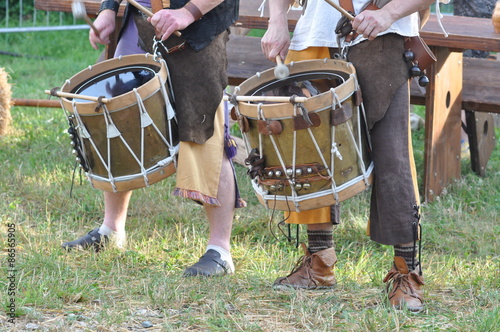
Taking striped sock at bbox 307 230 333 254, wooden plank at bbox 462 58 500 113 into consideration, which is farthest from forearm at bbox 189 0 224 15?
wooden plank at bbox 462 58 500 113

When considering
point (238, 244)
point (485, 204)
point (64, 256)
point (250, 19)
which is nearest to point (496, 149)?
point (485, 204)

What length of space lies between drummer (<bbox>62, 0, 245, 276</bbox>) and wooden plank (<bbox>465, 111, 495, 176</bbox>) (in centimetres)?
225

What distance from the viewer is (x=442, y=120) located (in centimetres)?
472

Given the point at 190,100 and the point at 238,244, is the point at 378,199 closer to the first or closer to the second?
the point at 190,100

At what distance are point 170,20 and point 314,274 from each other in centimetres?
120

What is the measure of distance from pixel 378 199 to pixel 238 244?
3.96 ft

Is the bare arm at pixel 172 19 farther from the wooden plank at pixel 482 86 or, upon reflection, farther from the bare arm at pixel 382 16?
the wooden plank at pixel 482 86

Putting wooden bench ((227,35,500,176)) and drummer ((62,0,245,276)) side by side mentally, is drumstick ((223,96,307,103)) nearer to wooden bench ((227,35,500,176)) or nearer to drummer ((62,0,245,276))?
drummer ((62,0,245,276))

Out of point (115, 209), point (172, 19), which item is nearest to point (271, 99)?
point (172, 19)

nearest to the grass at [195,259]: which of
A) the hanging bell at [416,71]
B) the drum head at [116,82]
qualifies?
the drum head at [116,82]

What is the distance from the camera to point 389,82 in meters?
2.81

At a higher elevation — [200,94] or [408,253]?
[200,94]

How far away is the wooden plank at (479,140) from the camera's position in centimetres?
512

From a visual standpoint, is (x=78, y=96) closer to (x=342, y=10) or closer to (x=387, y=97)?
(x=342, y=10)
